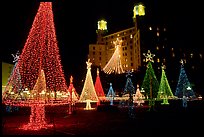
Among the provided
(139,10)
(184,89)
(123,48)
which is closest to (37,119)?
(184,89)

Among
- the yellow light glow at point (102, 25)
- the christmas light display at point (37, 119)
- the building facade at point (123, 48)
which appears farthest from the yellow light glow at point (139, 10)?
the christmas light display at point (37, 119)

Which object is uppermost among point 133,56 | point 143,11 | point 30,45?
point 143,11

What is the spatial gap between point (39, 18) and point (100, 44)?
8029 centimetres

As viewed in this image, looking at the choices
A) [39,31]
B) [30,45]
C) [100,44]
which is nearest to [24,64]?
[30,45]

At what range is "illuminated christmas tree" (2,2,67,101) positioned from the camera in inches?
550

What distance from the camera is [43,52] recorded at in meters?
14.1

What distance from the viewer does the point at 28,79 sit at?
14.9 meters

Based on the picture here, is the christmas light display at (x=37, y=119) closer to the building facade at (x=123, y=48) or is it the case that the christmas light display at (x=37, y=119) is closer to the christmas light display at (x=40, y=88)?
the christmas light display at (x=40, y=88)

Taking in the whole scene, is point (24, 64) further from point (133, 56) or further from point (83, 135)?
point (133, 56)

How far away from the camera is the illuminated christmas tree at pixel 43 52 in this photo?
13977 millimetres

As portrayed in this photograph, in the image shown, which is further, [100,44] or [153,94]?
[100,44]

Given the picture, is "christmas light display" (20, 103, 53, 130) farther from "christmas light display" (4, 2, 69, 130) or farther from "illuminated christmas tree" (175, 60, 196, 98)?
"illuminated christmas tree" (175, 60, 196, 98)

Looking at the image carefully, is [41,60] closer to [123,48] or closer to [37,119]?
[37,119]

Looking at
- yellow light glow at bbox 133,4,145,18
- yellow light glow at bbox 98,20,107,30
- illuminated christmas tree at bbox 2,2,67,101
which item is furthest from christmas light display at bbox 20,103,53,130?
yellow light glow at bbox 98,20,107,30
